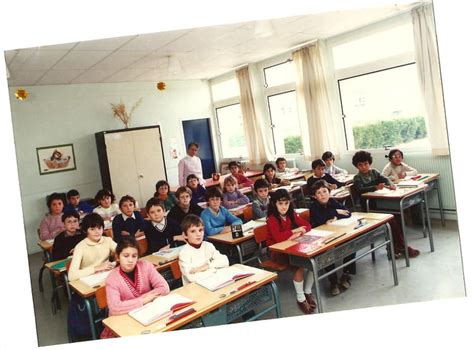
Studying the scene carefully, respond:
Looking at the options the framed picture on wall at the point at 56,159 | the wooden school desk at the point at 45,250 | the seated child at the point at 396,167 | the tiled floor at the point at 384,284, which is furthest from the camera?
the framed picture on wall at the point at 56,159

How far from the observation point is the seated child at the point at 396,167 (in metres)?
4.00

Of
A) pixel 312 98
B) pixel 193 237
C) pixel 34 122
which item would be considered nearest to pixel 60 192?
pixel 34 122

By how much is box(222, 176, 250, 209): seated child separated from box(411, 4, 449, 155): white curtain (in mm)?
2069

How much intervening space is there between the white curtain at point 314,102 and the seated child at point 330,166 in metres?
0.15

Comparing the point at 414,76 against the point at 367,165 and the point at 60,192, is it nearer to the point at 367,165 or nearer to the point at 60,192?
the point at 367,165

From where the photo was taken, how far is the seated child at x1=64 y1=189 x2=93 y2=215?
4.59 metres

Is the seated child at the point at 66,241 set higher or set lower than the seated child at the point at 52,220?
lower

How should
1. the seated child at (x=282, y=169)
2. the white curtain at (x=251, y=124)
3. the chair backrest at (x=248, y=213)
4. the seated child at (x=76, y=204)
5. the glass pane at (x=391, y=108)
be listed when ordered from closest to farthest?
1. the chair backrest at (x=248, y=213)
2. the glass pane at (x=391, y=108)
3. the seated child at (x=76, y=204)
4. the seated child at (x=282, y=169)
5. the white curtain at (x=251, y=124)

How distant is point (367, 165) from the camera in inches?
162

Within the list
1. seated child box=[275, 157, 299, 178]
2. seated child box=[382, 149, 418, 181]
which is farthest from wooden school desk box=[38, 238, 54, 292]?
seated child box=[382, 149, 418, 181]

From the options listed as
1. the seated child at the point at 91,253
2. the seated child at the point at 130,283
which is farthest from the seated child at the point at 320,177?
the seated child at the point at 130,283

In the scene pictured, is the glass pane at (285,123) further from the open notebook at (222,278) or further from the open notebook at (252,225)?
the open notebook at (222,278)

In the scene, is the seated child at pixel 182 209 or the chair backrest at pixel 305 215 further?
the seated child at pixel 182 209

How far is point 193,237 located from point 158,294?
55 cm
